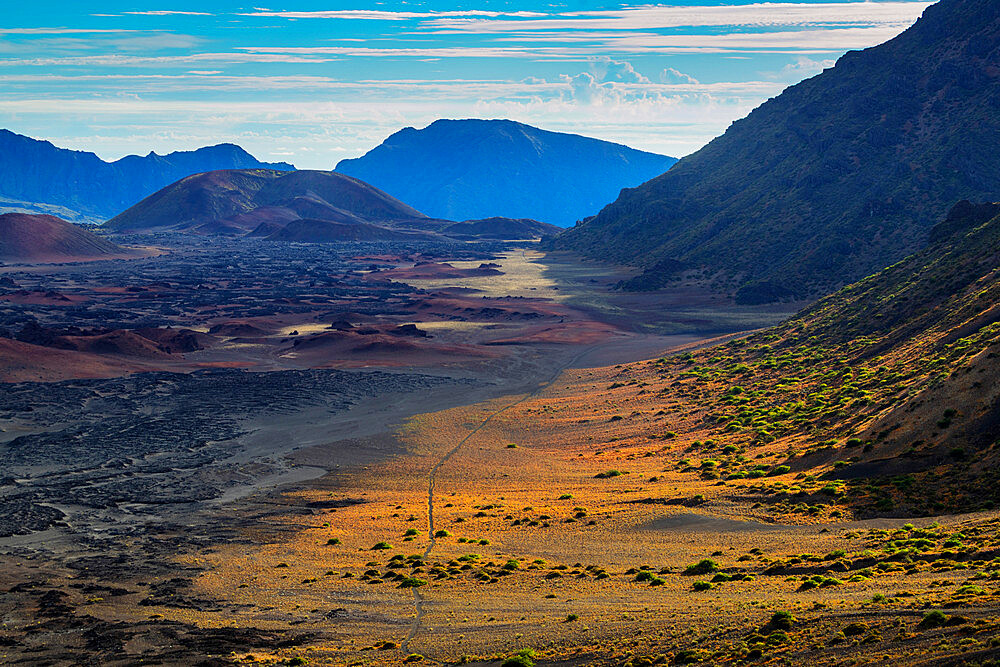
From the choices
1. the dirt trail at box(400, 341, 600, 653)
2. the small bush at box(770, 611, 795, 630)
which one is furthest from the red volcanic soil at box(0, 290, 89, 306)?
the small bush at box(770, 611, 795, 630)

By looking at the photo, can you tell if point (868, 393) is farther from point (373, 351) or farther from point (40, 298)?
point (40, 298)

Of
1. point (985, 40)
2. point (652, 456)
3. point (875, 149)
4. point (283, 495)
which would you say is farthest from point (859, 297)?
point (985, 40)

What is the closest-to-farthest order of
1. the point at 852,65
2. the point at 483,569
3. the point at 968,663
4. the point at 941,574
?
the point at 968,663
the point at 941,574
the point at 483,569
the point at 852,65

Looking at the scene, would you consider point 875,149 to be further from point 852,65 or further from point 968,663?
point 968,663

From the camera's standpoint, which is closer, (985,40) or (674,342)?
(674,342)

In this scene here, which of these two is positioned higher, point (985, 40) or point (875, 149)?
point (985, 40)

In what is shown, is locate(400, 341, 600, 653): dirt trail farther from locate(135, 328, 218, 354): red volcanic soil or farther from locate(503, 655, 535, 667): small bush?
locate(135, 328, 218, 354): red volcanic soil

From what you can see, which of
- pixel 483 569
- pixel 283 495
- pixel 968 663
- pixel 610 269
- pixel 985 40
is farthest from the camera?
pixel 610 269
